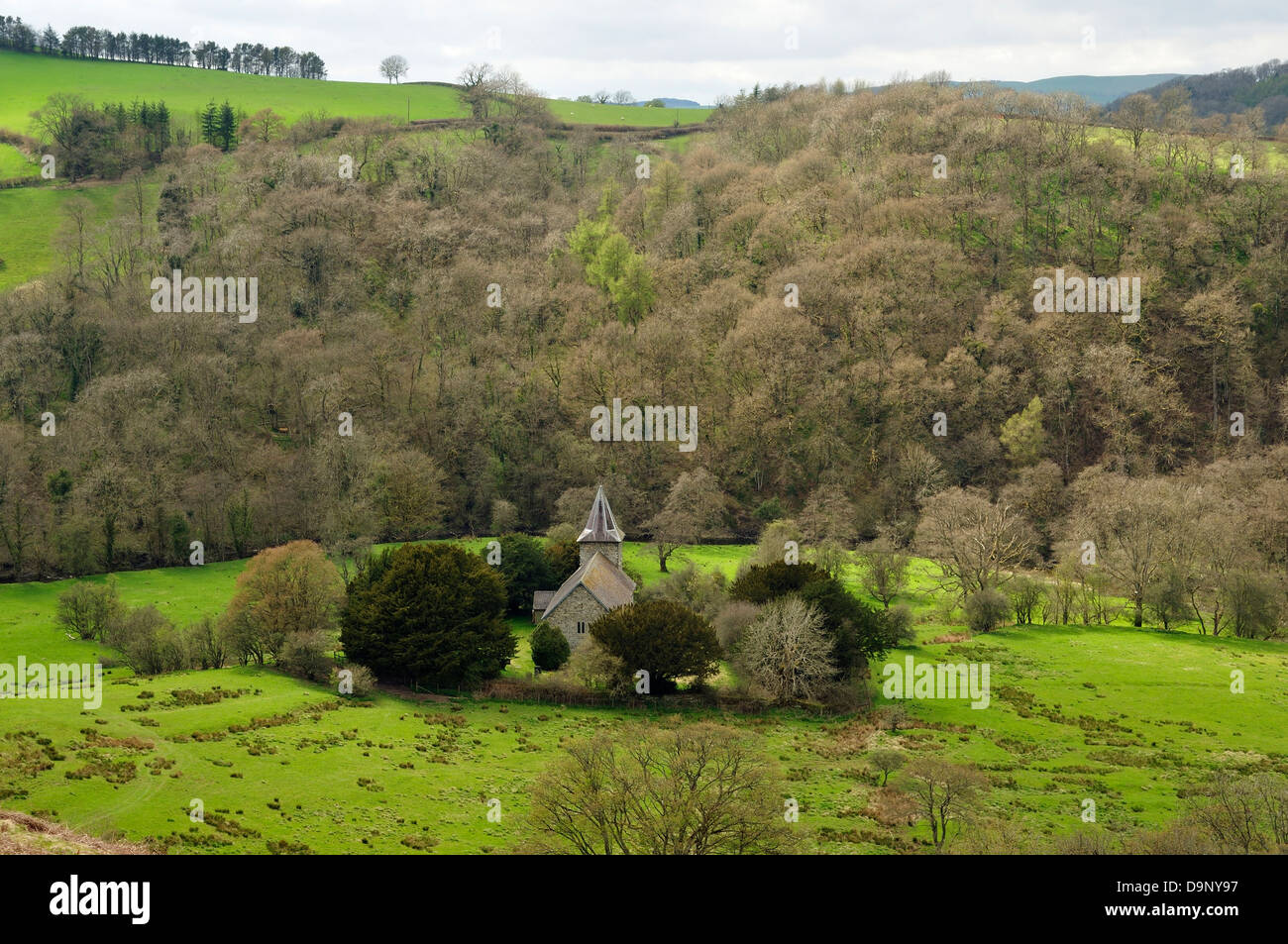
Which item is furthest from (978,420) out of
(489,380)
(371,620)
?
(371,620)

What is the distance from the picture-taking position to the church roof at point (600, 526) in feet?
207

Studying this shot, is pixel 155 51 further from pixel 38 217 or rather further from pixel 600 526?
pixel 600 526

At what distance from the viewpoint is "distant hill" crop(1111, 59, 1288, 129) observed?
152m

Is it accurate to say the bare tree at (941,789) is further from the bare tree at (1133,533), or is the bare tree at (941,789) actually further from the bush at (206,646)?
the bush at (206,646)

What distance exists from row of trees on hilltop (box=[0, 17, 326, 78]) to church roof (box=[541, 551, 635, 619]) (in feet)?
450

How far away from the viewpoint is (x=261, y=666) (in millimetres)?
51094

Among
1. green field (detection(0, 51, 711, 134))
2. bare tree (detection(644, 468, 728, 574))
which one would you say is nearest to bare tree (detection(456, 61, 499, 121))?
green field (detection(0, 51, 711, 134))

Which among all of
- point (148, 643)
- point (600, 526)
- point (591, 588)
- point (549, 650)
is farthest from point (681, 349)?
point (148, 643)

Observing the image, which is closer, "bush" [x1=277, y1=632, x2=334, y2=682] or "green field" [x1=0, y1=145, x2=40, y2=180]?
"bush" [x1=277, y1=632, x2=334, y2=682]

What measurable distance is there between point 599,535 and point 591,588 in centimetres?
718

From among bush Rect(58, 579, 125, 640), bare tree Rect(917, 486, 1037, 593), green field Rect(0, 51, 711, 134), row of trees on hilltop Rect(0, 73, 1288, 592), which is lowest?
bush Rect(58, 579, 125, 640)

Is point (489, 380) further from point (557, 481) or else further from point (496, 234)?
point (496, 234)

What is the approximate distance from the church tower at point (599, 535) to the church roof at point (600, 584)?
2.05m

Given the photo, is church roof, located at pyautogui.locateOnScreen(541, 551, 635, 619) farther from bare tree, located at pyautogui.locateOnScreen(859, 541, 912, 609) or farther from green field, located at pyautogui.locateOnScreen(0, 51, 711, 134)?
green field, located at pyautogui.locateOnScreen(0, 51, 711, 134)
